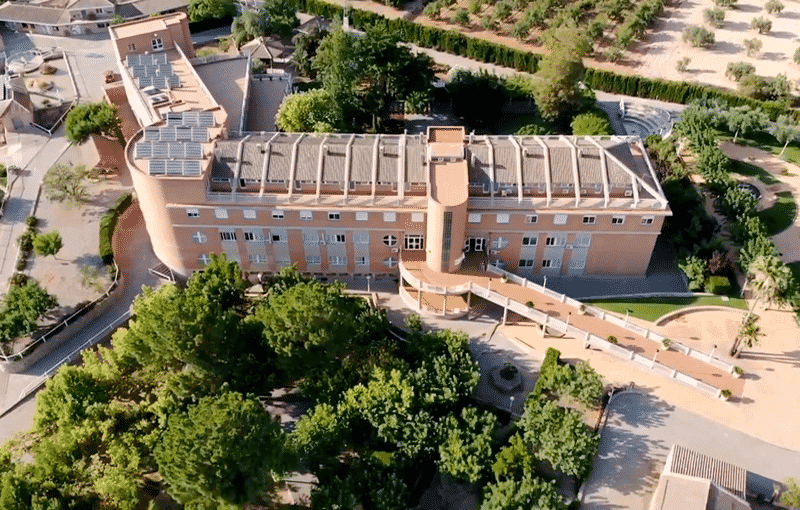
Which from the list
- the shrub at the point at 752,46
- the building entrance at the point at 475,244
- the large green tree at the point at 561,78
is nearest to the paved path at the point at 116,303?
the building entrance at the point at 475,244

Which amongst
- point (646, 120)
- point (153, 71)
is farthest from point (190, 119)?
point (646, 120)

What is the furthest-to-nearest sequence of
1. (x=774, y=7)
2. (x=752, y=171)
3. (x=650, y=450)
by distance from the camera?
(x=774, y=7) → (x=752, y=171) → (x=650, y=450)

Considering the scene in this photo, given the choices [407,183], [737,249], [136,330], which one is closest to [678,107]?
[737,249]

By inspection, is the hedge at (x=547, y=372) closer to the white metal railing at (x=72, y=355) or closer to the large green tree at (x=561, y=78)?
the large green tree at (x=561, y=78)

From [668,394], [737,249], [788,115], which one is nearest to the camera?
[668,394]

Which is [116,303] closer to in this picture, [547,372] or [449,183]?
[449,183]

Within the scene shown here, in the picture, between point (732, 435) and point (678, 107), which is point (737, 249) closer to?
point (732, 435)
